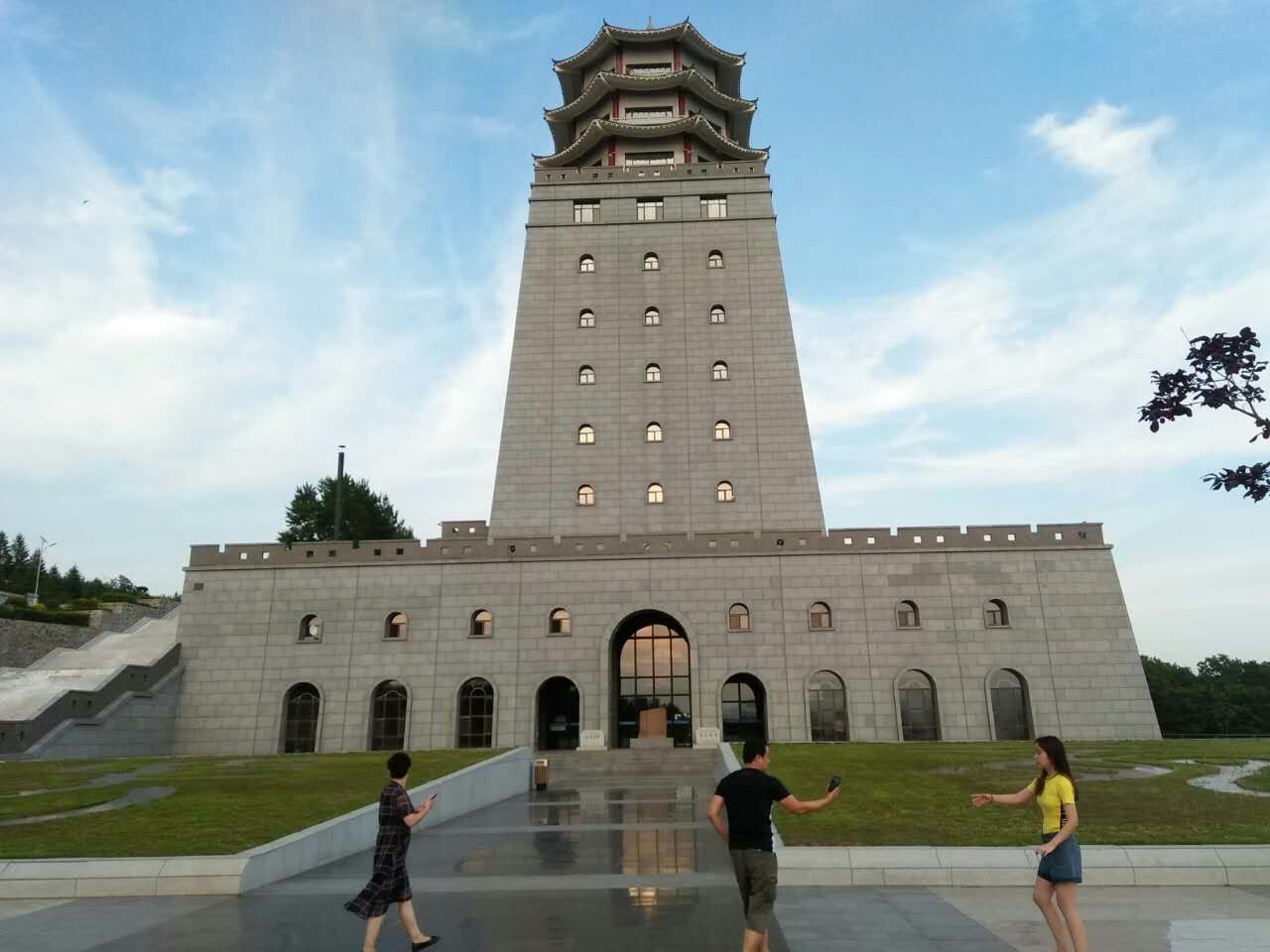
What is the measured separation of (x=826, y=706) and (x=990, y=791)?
17450mm

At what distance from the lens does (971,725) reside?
35.1 meters

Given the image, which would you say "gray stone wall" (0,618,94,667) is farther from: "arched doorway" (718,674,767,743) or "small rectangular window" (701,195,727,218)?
"small rectangular window" (701,195,727,218)

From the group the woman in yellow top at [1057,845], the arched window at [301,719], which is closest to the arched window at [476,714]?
the arched window at [301,719]

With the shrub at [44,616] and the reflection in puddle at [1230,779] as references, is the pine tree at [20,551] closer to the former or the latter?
the shrub at [44,616]

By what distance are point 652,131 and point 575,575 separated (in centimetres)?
2855

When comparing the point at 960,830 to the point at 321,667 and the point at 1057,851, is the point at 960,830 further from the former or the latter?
the point at 321,667

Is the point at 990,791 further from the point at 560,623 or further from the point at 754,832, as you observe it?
the point at 560,623

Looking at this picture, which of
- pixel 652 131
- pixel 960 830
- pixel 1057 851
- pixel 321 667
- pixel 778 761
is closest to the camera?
pixel 1057 851

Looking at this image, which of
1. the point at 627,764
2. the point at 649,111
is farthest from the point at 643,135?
the point at 627,764

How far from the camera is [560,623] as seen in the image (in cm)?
3756

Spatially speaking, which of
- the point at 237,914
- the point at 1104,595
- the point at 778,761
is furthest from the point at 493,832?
the point at 1104,595

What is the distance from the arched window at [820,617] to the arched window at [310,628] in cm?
2110

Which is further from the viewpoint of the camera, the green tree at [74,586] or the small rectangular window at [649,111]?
the green tree at [74,586]

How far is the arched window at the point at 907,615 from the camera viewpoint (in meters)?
36.7
